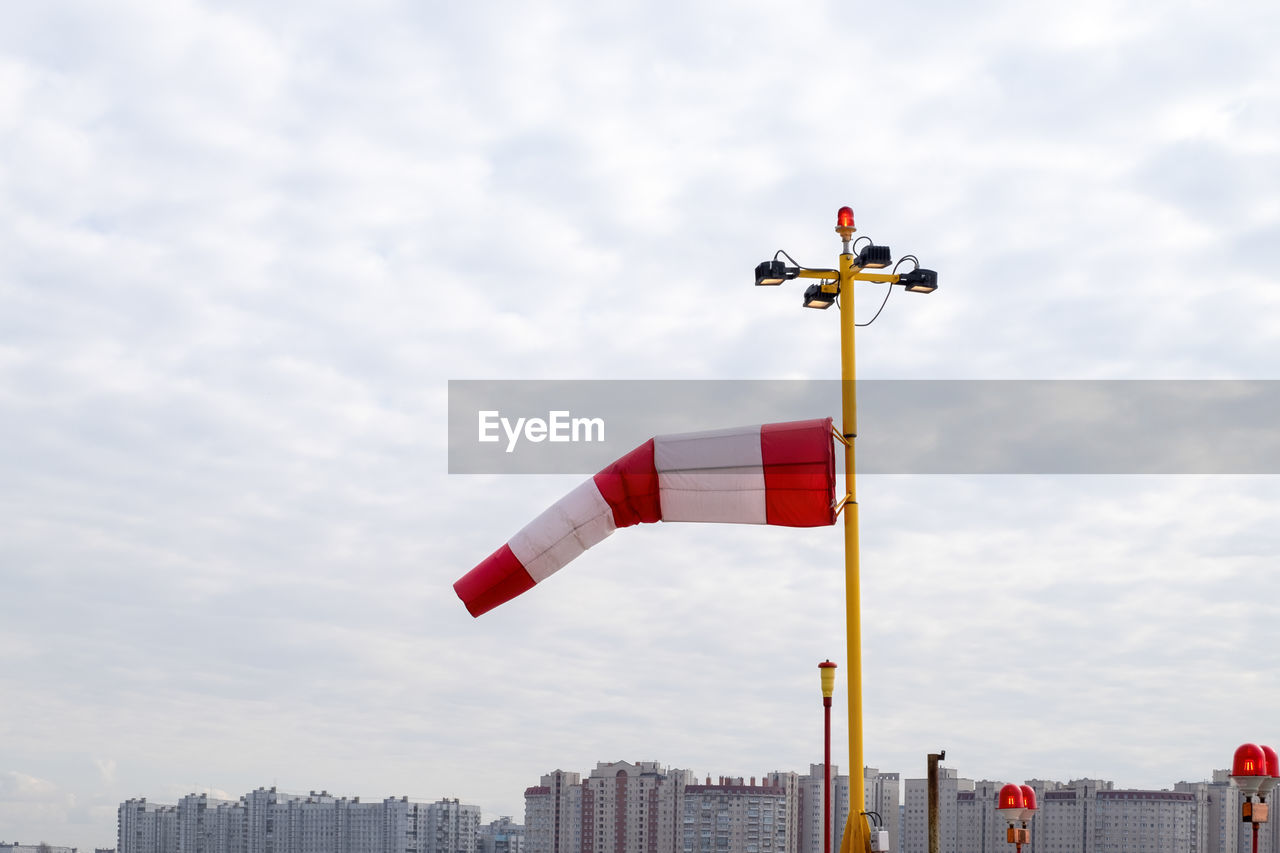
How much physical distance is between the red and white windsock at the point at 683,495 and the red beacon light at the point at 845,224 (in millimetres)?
1917

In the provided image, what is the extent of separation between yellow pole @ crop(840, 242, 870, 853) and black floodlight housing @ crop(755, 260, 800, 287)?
0.73 metres

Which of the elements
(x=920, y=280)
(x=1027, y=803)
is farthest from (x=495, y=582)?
(x=1027, y=803)

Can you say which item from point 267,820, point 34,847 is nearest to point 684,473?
point 267,820

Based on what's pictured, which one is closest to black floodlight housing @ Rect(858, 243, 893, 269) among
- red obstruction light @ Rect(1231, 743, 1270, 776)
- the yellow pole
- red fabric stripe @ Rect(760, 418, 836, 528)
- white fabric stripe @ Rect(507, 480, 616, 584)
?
the yellow pole

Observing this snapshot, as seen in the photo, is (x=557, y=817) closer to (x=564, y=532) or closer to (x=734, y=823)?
(x=734, y=823)

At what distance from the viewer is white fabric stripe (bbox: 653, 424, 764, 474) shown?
13898 mm

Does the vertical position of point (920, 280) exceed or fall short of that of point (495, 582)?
it exceeds it

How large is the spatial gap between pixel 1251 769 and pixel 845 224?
8.63 meters

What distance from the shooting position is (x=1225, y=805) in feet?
422

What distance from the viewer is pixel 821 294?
14.1 meters

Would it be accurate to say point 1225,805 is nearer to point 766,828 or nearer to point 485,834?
point 766,828

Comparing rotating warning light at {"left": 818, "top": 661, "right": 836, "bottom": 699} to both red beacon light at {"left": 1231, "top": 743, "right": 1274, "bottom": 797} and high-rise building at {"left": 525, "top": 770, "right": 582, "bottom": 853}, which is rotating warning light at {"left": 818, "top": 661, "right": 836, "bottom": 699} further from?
high-rise building at {"left": 525, "top": 770, "right": 582, "bottom": 853}

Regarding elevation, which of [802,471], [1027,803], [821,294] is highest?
[821,294]

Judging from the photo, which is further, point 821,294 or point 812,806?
point 812,806
